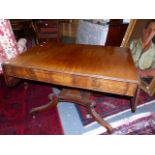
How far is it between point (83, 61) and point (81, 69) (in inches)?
6.4

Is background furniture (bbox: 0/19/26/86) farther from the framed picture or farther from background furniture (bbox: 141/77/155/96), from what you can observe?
background furniture (bbox: 141/77/155/96)

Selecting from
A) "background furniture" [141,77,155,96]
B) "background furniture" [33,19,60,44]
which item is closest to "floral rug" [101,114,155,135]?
"background furniture" [141,77,155,96]

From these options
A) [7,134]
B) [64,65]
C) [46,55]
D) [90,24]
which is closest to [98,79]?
[64,65]

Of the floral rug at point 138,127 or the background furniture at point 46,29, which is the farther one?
the background furniture at point 46,29

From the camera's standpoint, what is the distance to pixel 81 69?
1.21 metres

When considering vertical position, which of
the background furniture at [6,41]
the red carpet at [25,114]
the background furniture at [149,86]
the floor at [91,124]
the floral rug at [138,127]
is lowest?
the red carpet at [25,114]

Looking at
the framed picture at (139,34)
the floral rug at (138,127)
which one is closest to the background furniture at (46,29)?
the framed picture at (139,34)

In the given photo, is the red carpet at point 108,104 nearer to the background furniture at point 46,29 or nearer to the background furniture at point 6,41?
the background furniture at point 6,41

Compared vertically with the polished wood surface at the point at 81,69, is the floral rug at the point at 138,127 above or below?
below

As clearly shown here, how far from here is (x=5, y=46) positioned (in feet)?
6.07

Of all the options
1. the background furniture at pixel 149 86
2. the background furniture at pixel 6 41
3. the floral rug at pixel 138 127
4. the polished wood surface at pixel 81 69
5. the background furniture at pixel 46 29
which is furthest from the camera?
the background furniture at pixel 46 29

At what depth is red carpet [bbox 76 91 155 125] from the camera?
173 centimetres

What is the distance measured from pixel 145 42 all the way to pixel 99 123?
42.7 inches

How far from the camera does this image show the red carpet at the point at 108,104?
5.69ft
